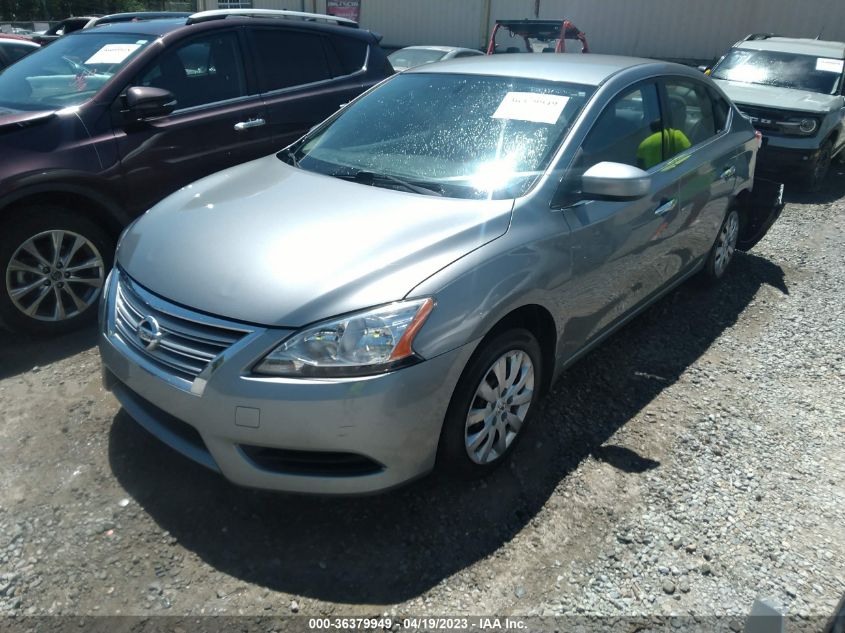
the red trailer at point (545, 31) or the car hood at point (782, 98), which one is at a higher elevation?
the red trailer at point (545, 31)

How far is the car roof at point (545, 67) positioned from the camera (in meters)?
3.43

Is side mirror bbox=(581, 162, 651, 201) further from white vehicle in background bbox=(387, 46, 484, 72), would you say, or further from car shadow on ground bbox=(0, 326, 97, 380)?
white vehicle in background bbox=(387, 46, 484, 72)

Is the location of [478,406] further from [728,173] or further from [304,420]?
[728,173]

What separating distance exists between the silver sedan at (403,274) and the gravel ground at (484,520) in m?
0.29

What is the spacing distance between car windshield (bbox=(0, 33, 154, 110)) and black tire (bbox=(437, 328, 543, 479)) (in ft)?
10.2

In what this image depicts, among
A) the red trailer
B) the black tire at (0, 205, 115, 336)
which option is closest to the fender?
the black tire at (0, 205, 115, 336)

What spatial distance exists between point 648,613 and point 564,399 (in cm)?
136

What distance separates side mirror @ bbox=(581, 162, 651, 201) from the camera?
285 centimetres

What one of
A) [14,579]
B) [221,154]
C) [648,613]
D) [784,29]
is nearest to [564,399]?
[648,613]

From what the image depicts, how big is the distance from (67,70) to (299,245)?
303 cm

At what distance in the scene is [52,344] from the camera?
3.91 meters

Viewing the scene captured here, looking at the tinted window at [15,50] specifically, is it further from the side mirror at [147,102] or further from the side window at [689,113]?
the side window at [689,113]

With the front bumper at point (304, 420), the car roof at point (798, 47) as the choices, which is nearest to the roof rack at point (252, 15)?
the front bumper at point (304, 420)

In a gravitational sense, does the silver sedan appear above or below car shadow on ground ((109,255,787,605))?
above
